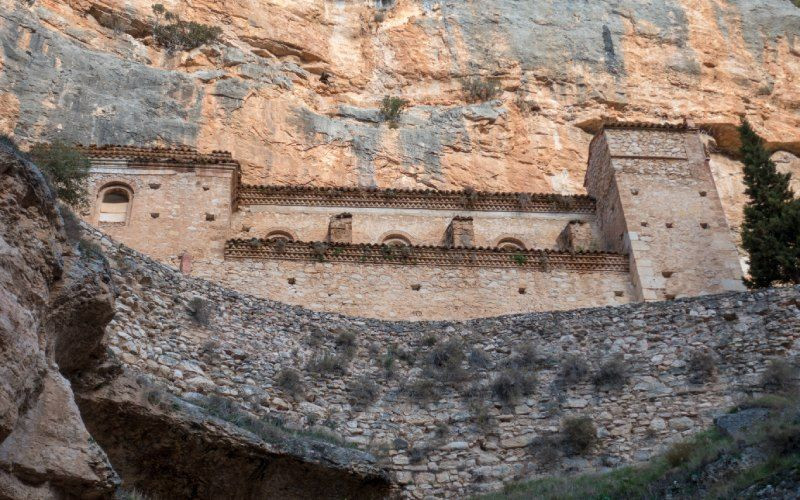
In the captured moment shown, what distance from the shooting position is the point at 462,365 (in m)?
14.4

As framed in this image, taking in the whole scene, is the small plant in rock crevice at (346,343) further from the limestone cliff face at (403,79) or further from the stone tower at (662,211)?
the limestone cliff face at (403,79)

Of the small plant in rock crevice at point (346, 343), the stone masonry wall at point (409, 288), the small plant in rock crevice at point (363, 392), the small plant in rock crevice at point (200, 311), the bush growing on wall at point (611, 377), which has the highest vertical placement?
the stone masonry wall at point (409, 288)

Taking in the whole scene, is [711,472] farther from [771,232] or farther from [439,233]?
[439,233]

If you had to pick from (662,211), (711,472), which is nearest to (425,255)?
(662,211)

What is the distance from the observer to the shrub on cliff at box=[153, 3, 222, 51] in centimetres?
3431

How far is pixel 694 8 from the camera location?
4200cm

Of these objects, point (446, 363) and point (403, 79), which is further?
point (403, 79)

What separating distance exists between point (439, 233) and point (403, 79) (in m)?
14.0

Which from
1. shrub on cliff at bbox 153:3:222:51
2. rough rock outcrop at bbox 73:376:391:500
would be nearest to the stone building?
shrub on cliff at bbox 153:3:222:51

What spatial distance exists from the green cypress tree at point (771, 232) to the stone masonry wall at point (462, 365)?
641 cm

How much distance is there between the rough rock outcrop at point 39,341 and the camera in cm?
648

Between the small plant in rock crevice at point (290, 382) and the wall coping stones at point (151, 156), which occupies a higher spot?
the wall coping stones at point (151, 156)

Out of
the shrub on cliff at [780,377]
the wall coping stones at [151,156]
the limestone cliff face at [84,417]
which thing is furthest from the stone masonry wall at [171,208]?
the shrub on cliff at [780,377]

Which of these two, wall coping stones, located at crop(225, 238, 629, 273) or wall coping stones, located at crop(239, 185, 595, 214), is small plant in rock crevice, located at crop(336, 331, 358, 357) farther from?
wall coping stones, located at crop(239, 185, 595, 214)
